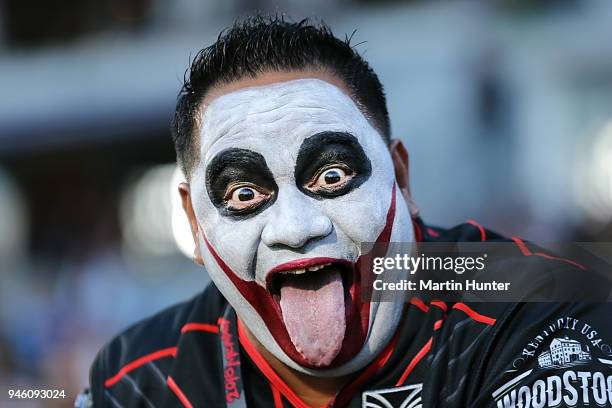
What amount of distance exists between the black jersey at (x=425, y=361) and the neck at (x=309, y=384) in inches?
0.8

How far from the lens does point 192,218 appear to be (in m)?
2.56

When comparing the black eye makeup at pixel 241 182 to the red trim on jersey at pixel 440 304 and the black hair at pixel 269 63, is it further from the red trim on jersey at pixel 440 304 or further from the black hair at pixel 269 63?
the red trim on jersey at pixel 440 304

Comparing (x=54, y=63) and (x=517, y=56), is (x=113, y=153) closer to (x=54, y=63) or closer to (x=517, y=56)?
(x=54, y=63)

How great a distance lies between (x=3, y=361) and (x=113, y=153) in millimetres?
5443

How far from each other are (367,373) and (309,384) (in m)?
0.19

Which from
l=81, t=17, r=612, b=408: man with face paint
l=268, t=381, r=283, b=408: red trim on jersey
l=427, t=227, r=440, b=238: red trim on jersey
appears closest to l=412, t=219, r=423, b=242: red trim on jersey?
l=81, t=17, r=612, b=408: man with face paint

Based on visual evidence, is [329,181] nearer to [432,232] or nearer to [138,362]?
[432,232]

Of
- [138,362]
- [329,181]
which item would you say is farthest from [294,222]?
[138,362]

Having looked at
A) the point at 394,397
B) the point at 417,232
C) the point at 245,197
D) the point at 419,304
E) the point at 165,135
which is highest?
the point at 165,135

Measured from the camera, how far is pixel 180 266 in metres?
8.09

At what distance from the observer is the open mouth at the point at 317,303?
2133mm

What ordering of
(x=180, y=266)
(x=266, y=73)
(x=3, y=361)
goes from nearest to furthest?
(x=266, y=73) → (x=3, y=361) → (x=180, y=266)

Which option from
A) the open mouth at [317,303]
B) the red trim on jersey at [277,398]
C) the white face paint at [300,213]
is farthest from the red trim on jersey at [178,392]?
the open mouth at [317,303]

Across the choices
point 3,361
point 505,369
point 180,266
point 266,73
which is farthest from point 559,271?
point 180,266
